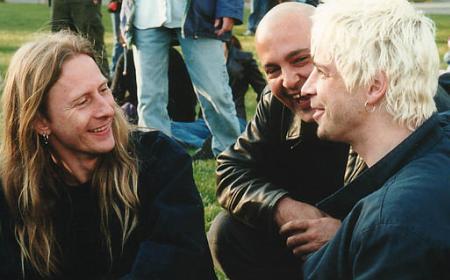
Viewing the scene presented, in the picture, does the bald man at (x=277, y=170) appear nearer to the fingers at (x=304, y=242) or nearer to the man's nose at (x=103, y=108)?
the fingers at (x=304, y=242)

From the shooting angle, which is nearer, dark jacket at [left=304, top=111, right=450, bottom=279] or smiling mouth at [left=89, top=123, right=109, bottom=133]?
dark jacket at [left=304, top=111, right=450, bottom=279]

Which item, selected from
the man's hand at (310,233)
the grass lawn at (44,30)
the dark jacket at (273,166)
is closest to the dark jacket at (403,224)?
the man's hand at (310,233)

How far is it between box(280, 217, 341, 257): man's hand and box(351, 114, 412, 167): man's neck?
511 mm

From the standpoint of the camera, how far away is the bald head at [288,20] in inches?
136

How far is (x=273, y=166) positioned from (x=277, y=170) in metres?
0.02

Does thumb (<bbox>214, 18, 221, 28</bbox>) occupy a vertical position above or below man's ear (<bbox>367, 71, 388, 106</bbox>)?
below

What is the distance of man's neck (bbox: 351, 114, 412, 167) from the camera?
248 centimetres

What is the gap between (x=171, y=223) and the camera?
10.4 feet

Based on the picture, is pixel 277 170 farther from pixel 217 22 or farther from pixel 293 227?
pixel 217 22

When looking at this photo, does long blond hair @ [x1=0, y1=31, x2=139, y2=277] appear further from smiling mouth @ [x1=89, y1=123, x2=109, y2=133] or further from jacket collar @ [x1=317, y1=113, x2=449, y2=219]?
jacket collar @ [x1=317, y1=113, x2=449, y2=219]

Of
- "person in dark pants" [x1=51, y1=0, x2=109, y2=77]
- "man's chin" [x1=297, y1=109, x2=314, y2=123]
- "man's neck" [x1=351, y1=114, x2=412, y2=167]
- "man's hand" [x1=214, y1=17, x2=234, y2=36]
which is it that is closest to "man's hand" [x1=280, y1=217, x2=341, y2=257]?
"man's chin" [x1=297, y1=109, x2=314, y2=123]

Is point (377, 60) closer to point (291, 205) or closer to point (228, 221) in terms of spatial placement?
point (291, 205)

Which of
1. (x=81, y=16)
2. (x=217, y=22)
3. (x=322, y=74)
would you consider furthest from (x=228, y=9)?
(x=81, y=16)

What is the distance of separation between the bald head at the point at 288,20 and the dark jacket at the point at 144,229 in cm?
60
